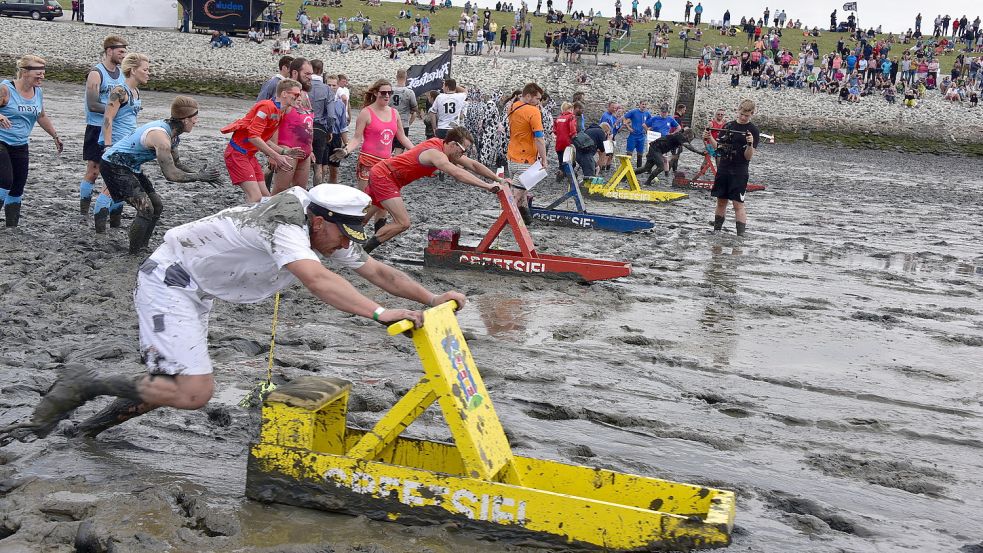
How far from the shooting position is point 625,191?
17.4 metres

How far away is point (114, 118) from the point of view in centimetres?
925

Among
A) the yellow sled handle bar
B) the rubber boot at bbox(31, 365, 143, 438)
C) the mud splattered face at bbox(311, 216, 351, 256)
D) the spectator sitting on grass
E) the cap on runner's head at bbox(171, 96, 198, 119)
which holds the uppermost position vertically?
the spectator sitting on grass

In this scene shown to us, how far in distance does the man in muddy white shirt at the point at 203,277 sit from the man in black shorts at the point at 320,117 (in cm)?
884

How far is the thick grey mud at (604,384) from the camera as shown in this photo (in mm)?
4305

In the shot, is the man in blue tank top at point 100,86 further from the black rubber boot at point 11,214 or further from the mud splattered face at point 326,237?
the mud splattered face at point 326,237

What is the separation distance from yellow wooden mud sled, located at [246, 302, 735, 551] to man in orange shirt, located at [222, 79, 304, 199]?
16.1ft

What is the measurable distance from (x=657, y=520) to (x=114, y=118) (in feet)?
24.0

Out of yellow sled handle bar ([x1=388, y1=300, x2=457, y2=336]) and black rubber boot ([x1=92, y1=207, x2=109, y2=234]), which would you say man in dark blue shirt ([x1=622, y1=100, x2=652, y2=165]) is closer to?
black rubber boot ([x1=92, y1=207, x2=109, y2=234])

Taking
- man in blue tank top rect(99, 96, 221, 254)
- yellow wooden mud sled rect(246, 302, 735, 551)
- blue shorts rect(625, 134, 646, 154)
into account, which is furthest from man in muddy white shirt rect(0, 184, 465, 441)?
blue shorts rect(625, 134, 646, 154)

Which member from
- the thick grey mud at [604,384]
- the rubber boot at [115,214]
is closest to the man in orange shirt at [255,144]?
the thick grey mud at [604,384]

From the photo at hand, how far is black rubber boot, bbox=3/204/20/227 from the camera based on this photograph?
9.41 metres

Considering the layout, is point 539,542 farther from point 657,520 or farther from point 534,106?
point 534,106

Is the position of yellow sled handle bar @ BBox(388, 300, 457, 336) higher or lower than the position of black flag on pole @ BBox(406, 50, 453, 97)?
lower

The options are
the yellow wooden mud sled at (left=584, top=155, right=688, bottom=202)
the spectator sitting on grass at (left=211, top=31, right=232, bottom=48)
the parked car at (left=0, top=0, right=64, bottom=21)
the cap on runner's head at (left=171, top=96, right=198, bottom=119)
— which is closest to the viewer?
the cap on runner's head at (left=171, top=96, right=198, bottom=119)
